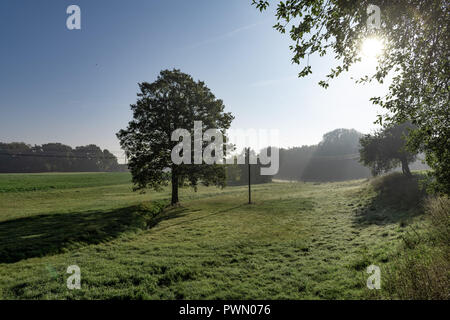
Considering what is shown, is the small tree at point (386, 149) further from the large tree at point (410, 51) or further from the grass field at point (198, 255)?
the large tree at point (410, 51)

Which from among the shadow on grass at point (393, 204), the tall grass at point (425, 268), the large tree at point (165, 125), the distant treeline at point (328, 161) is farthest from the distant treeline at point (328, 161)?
the tall grass at point (425, 268)

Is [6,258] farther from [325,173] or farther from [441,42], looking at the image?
[325,173]

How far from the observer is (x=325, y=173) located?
131375 mm

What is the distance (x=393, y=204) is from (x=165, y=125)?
26966mm

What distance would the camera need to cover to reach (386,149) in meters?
35.8

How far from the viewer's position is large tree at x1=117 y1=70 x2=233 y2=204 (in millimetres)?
24125

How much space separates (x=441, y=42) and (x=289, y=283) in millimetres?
10385

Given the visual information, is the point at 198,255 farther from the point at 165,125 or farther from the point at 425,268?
the point at 165,125

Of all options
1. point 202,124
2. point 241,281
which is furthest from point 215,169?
point 241,281

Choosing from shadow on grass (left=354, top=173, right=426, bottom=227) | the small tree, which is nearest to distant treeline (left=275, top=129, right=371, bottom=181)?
the small tree

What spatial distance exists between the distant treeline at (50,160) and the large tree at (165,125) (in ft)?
239

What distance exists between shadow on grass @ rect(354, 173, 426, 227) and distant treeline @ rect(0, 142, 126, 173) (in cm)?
9202

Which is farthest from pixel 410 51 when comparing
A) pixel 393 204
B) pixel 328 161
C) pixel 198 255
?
pixel 328 161

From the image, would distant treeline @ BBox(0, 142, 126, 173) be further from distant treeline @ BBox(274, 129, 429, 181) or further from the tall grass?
distant treeline @ BBox(274, 129, 429, 181)
